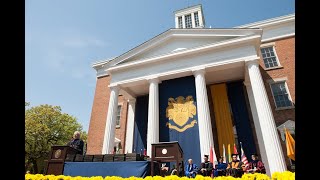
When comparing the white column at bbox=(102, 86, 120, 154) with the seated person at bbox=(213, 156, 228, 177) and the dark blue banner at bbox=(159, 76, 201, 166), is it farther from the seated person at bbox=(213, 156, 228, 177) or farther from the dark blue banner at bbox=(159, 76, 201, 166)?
the seated person at bbox=(213, 156, 228, 177)

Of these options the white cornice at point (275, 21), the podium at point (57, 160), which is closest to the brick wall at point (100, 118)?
the podium at point (57, 160)

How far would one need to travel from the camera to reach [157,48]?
19984mm

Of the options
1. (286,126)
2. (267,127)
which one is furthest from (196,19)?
(267,127)

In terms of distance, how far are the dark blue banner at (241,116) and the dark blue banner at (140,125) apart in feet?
26.8

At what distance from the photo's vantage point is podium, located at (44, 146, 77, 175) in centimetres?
821

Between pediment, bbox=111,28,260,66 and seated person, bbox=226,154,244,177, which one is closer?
seated person, bbox=226,154,244,177

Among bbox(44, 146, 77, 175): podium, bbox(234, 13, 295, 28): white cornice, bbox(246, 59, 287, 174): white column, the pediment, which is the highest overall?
bbox(234, 13, 295, 28): white cornice

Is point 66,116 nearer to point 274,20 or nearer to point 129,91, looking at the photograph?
point 129,91

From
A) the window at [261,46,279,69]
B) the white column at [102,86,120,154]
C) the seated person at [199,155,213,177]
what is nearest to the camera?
the seated person at [199,155,213,177]

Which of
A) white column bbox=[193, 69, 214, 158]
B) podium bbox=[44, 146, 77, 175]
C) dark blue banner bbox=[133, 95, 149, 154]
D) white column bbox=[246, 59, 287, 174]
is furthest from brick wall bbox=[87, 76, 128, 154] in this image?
white column bbox=[246, 59, 287, 174]

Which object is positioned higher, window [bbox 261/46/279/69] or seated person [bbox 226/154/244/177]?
window [bbox 261/46/279/69]

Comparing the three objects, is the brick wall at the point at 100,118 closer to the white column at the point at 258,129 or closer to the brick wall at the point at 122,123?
the brick wall at the point at 122,123
